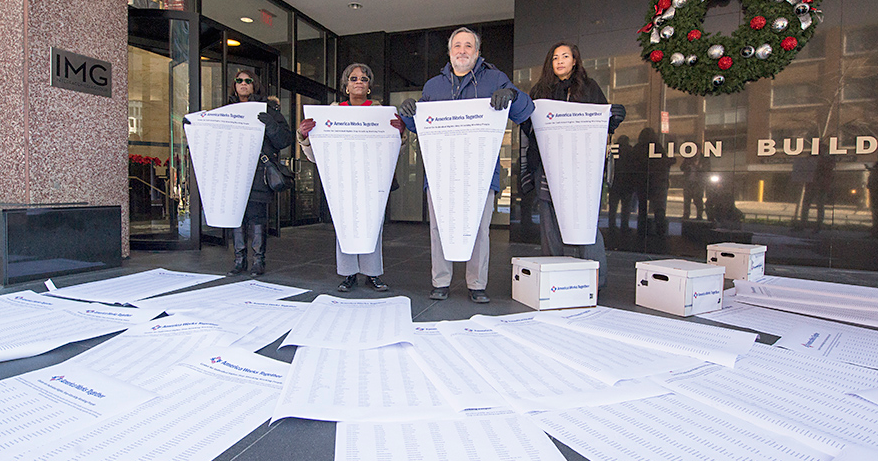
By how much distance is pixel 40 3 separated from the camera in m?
3.38

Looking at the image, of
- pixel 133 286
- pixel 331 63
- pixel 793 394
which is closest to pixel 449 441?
pixel 793 394

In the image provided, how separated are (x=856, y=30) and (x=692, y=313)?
11.7 ft

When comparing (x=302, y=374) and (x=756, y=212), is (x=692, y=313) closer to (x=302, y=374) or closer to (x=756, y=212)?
(x=302, y=374)

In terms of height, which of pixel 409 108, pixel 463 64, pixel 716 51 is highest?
pixel 716 51

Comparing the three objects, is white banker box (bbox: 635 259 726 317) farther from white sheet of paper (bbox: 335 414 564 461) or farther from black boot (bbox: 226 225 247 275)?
black boot (bbox: 226 225 247 275)

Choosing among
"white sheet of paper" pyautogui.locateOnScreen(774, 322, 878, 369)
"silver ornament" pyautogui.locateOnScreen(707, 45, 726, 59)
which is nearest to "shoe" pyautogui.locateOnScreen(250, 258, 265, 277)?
"white sheet of paper" pyautogui.locateOnScreen(774, 322, 878, 369)

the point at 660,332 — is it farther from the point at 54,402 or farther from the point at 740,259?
the point at 54,402

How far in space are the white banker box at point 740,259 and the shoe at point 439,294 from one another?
195 centimetres

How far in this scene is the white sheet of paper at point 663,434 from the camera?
104 centimetres

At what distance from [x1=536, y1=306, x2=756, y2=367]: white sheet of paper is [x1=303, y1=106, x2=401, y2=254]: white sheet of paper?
1.09 meters

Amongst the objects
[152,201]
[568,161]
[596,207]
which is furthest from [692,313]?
[152,201]

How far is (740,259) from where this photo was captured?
3273 millimetres

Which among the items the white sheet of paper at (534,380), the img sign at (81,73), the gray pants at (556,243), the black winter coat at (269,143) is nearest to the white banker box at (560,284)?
the gray pants at (556,243)

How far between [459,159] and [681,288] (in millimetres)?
1264
